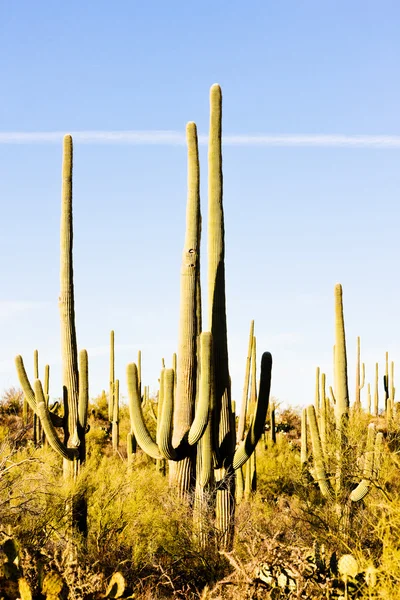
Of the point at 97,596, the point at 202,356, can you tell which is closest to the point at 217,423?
the point at 202,356

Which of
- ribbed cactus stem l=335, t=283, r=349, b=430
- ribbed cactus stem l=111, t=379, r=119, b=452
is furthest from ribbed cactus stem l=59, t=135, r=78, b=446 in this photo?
ribbed cactus stem l=111, t=379, r=119, b=452

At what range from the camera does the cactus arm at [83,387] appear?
14914mm

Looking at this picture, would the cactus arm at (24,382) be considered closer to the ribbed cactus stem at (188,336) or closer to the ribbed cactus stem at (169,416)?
the ribbed cactus stem at (169,416)

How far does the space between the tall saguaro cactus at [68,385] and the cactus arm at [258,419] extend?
2.62 metres

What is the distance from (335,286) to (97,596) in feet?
34.6

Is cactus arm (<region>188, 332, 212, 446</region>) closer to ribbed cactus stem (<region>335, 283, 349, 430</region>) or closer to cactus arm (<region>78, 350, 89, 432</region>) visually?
cactus arm (<region>78, 350, 89, 432</region>)

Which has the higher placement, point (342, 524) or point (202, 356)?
point (202, 356)

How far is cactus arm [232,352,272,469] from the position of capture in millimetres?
13375

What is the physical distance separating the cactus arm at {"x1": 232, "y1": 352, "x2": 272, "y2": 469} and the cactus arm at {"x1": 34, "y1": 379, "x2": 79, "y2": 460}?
111 inches

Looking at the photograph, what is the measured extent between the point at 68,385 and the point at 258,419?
11.5 ft

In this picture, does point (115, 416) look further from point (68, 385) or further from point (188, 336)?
point (188, 336)

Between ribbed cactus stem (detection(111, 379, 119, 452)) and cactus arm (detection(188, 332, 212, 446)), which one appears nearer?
cactus arm (detection(188, 332, 212, 446))

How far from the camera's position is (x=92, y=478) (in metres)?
14.9

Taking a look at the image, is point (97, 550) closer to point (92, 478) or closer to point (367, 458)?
point (92, 478)
